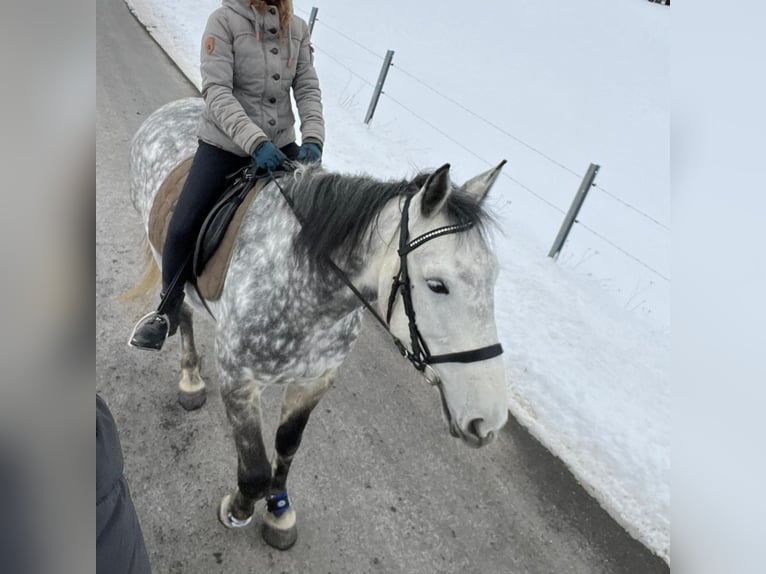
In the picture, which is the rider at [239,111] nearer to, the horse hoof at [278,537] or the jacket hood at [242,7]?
the jacket hood at [242,7]


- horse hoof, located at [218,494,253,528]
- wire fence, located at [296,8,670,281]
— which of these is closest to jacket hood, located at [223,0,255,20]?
horse hoof, located at [218,494,253,528]

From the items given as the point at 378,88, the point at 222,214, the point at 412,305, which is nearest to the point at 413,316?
the point at 412,305

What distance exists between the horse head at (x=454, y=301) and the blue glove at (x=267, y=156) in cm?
87

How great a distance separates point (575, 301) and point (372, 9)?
1379 cm

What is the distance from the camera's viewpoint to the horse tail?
3.61 meters

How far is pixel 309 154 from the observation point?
2686 millimetres

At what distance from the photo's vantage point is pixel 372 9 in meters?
15.4

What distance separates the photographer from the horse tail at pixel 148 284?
3609 millimetres

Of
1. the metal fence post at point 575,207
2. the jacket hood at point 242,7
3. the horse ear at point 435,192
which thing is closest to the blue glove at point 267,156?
the jacket hood at point 242,7

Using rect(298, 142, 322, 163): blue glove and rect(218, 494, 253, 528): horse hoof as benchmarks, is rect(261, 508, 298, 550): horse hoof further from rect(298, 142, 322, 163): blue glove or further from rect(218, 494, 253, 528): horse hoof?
rect(298, 142, 322, 163): blue glove

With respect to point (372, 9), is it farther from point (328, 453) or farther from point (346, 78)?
point (328, 453)

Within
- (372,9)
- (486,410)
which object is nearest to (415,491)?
(486,410)

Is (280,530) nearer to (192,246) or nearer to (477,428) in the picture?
(477,428)
